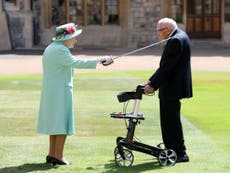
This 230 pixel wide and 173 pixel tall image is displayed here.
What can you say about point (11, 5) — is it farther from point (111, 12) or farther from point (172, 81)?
point (172, 81)

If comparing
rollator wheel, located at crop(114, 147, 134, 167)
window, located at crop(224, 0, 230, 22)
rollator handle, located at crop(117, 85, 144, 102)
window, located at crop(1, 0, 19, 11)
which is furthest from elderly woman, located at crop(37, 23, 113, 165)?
window, located at crop(224, 0, 230, 22)

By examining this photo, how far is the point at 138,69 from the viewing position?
21375 mm

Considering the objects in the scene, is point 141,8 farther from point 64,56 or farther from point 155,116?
point 64,56

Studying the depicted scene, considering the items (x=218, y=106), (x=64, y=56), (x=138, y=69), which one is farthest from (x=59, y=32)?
(x=138, y=69)

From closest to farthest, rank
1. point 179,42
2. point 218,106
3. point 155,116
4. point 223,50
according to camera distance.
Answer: point 179,42
point 155,116
point 218,106
point 223,50

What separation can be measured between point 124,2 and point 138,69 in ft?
33.9

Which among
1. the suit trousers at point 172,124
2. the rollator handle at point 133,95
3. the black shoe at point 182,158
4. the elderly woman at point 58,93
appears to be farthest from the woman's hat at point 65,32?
the black shoe at point 182,158

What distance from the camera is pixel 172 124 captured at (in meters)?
8.45

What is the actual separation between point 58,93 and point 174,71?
1.32 metres

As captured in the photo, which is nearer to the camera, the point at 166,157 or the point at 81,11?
the point at 166,157

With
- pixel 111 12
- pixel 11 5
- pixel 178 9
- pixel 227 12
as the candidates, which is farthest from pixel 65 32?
pixel 227 12

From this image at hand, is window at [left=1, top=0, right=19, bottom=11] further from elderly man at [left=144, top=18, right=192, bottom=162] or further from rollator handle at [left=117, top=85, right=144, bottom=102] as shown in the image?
rollator handle at [left=117, top=85, right=144, bottom=102]

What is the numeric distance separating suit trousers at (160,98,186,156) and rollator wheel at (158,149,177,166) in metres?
0.20

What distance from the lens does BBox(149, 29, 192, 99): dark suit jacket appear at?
8.26 m
